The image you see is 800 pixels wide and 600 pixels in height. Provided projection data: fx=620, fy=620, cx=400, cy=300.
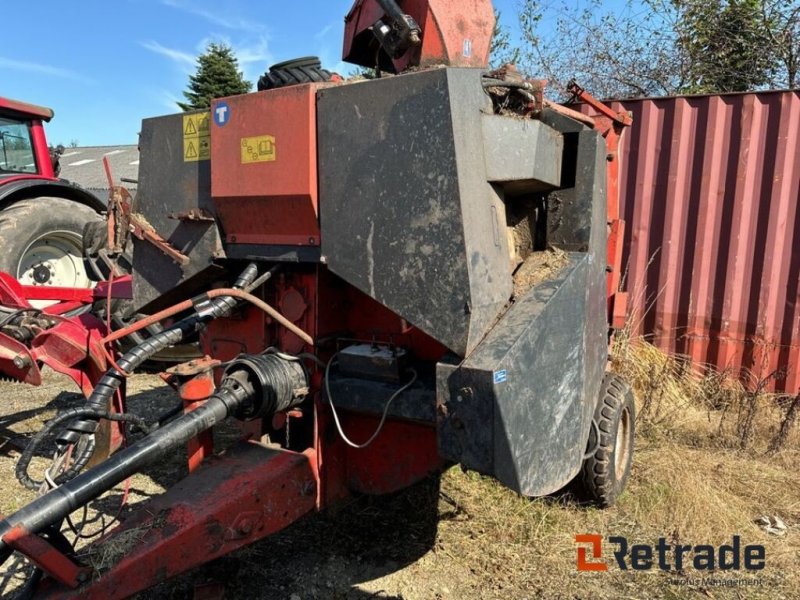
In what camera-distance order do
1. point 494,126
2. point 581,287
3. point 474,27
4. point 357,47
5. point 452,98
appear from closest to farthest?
point 452,98, point 494,126, point 581,287, point 474,27, point 357,47

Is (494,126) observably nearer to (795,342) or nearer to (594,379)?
(594,379)

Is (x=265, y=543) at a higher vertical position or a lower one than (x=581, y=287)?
lower

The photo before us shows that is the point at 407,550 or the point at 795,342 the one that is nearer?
the point at 407,550

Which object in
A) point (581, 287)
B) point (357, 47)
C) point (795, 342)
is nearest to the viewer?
point (581, 287)

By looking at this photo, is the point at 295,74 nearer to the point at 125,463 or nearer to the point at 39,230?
the point at 125,463

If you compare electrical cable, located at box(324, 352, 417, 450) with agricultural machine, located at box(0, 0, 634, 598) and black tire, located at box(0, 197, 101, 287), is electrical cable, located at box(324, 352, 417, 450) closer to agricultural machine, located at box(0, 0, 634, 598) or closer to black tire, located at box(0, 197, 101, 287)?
agricultural machine, located at box(0, 0, 634, 598)

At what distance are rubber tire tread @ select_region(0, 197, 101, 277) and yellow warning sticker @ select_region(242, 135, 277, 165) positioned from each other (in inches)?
126

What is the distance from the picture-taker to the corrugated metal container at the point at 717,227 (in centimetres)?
479

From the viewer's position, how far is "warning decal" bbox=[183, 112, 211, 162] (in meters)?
2.58

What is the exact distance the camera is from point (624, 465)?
3383mm

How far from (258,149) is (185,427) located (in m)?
1.04

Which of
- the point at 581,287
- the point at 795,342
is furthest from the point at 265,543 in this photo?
the point at 795,342

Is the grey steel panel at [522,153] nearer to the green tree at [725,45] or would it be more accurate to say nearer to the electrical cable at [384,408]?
the electrical cable at [384,408]

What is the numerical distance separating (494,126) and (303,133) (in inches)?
26.6
